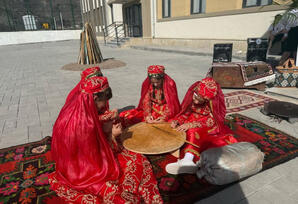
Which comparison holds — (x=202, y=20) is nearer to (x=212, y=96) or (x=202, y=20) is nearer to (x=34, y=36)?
(x=212, y=96)

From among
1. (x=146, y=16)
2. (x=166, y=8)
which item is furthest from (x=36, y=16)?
(x=166, y=8)

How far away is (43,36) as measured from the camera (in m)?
34.2

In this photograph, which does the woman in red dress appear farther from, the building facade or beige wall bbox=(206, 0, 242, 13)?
beige wall bbox=(206, 0, 242, 13)

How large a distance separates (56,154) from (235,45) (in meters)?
13.4

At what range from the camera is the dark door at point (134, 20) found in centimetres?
2307

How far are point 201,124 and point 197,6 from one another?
48.3ft

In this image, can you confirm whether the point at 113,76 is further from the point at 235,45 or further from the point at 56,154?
the point at 235,45

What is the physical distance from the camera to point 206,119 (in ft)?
10.8

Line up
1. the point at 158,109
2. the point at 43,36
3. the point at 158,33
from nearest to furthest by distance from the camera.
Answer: the point at 158,109, the point at 158,33, the point at 43,36

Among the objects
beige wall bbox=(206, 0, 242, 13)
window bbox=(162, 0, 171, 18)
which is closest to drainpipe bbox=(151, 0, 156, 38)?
window bbox=(162, 0, 171, 18)

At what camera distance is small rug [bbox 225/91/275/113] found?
5.27m

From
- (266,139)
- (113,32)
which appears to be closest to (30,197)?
(266,139)

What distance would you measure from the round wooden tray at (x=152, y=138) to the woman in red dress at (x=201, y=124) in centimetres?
19

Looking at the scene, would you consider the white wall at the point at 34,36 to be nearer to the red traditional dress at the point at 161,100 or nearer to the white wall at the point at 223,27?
the white wall at the point at 223,27
